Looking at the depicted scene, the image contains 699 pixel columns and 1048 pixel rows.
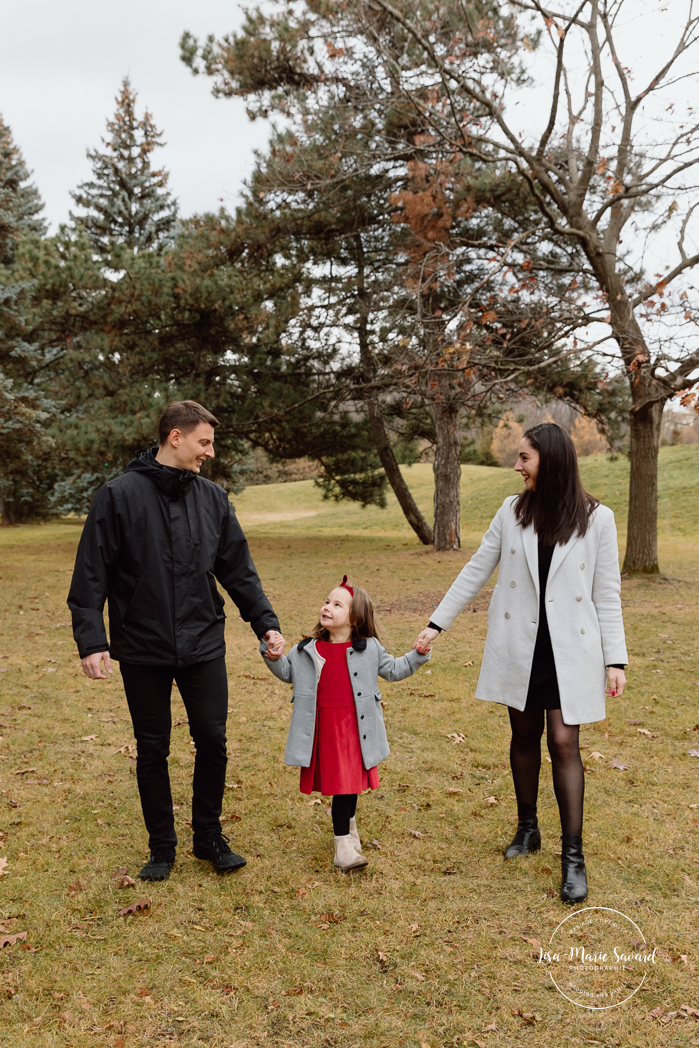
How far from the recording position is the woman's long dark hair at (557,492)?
3.48 meters

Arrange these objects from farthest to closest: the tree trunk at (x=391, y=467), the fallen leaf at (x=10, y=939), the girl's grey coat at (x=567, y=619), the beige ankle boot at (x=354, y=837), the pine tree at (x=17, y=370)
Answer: the tree trunk at (x=391, y=467)
the pine tree at (x=17, y=370)
the beige ankle boot at (x=354, y=837)
the girl's grey coat at (x=567, y=619)
the fallen leaf at (x=10, y=939)

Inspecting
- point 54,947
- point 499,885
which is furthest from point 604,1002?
point 54,947

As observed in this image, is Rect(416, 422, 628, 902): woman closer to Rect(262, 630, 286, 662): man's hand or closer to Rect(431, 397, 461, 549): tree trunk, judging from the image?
Rect(262, 630, 286, 662): man's hand

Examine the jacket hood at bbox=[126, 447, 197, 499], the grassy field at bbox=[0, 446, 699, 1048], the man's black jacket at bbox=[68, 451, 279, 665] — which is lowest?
the grassy field at bbox=[0, 446, 699, 1048]

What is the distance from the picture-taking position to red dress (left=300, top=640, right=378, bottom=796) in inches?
142

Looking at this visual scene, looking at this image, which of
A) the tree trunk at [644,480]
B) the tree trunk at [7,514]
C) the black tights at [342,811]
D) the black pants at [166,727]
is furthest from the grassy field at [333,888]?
the tree trunk at [7,514]

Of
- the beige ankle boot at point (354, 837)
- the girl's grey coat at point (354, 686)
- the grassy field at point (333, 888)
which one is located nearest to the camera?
the grassy field at point (333, 888)

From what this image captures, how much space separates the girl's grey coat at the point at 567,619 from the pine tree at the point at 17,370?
11354 millimetres

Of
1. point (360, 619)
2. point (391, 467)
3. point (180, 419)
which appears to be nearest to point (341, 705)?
point (360, 619)

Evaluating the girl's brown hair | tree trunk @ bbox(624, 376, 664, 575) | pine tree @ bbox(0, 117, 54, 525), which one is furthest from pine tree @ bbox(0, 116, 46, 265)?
the girl's brown hair

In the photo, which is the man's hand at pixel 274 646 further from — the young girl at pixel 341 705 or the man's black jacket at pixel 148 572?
the man's black jacket at pixel 148 572

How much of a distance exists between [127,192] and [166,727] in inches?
1023

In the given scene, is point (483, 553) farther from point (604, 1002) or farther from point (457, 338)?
point (457, 338)

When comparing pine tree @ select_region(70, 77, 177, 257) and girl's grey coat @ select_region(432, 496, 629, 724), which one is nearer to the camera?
girl's grey coat @ select_region(432, 496, 629, 724)
